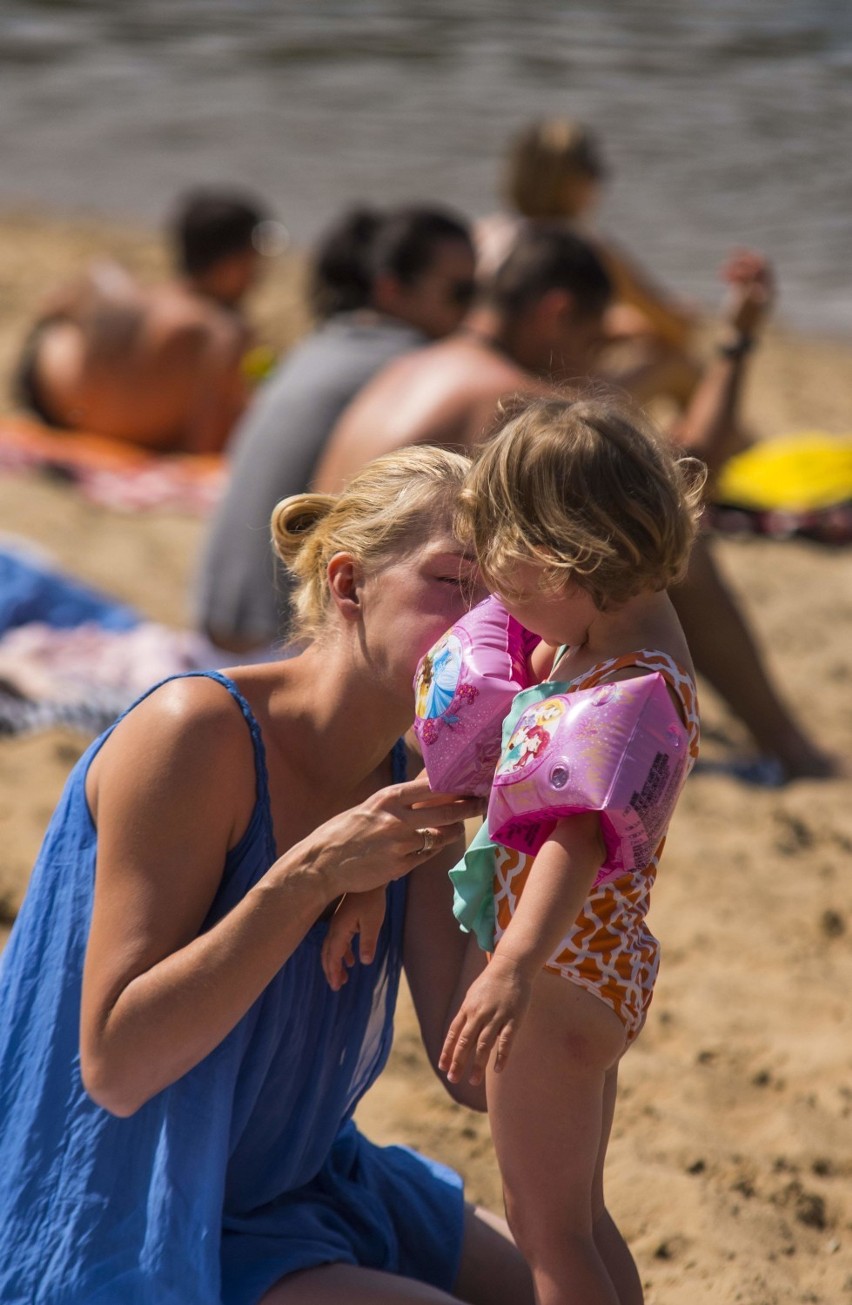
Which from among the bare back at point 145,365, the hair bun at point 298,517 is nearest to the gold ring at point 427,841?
the hair bun at point 298,517

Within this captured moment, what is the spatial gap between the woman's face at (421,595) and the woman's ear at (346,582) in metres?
0.02

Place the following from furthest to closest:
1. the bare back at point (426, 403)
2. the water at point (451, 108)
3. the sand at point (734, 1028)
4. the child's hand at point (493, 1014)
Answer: the water at point (451, 108) < the bare back at point (426, 403) < the sand at point (734, 1028) < the child's hand at point (493, 1014)

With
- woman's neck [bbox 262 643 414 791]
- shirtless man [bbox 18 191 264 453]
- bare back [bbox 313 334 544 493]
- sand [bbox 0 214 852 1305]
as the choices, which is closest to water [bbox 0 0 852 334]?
shirtless man [bbox 18 191 264 453]

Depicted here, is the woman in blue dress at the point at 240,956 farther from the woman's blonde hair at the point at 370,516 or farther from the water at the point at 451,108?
A: the water at the point at 451,108

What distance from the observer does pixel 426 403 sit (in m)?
4.03

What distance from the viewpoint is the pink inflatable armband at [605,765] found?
162 centimetres

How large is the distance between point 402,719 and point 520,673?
194 mm

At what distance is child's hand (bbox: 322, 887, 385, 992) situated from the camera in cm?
183

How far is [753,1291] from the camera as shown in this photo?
234 centimetres

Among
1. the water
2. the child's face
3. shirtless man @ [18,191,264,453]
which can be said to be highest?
the child's face

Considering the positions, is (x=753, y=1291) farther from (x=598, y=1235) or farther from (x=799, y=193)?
(x=799, y=193)

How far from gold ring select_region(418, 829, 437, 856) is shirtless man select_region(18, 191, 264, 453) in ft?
16.5

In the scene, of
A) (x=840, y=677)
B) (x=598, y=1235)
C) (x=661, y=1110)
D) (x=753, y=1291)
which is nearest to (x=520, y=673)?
(x=598, y=1235)

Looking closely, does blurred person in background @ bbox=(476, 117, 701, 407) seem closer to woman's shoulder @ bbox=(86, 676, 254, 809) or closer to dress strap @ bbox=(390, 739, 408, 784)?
dress strap @ bbox=(390, 739, 408, 784)
